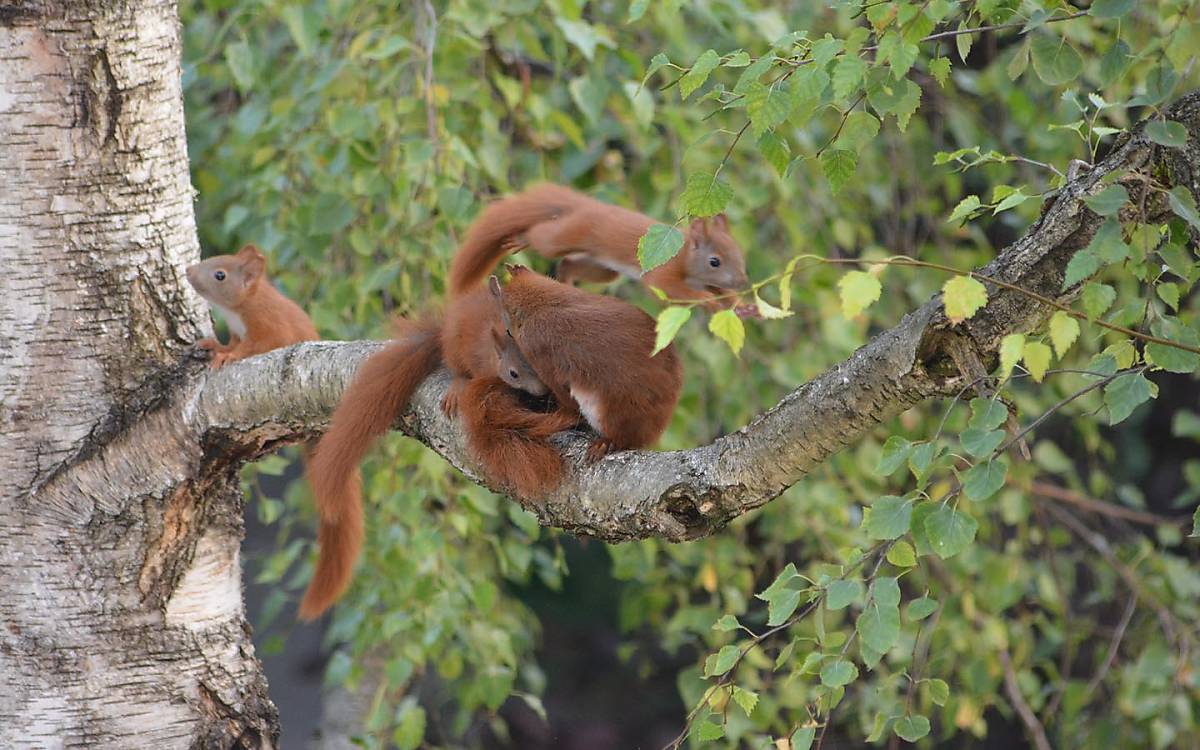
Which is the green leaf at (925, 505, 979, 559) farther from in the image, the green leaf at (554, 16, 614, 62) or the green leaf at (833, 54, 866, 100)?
the green leaf at (554, 16, 614, 62)

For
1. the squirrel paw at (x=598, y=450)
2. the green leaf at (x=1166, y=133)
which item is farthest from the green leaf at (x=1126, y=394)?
the squirrel paw at (x=598, y=450)

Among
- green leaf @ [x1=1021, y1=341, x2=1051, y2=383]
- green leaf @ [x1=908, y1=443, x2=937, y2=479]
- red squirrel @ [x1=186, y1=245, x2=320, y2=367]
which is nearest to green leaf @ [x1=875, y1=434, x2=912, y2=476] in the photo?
green leaf @ [x1=908, y1=443, x2=937, y2=479]

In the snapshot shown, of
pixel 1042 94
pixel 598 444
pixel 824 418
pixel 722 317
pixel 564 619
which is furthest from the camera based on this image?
pixel 564 619

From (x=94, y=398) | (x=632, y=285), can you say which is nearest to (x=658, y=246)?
(x=94, y=398)

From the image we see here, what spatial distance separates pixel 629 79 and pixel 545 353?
1.16 metres

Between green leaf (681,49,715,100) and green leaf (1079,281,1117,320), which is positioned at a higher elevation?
green leaf (681,49,715,100)

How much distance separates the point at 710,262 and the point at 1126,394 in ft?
4.49

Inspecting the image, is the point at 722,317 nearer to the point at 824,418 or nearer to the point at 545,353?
the point at 824,418

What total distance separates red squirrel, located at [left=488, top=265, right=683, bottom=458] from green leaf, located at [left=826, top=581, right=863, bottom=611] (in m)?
0.43

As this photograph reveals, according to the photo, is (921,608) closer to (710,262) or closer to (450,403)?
(450,403)

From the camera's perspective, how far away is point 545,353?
1.49m

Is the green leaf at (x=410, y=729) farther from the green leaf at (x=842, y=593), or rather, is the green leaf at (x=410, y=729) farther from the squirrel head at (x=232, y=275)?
the green leaf at (x=842, y=593)

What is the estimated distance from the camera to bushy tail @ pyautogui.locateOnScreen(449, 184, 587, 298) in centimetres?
206

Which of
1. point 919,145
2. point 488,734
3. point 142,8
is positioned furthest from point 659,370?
point 488,734
